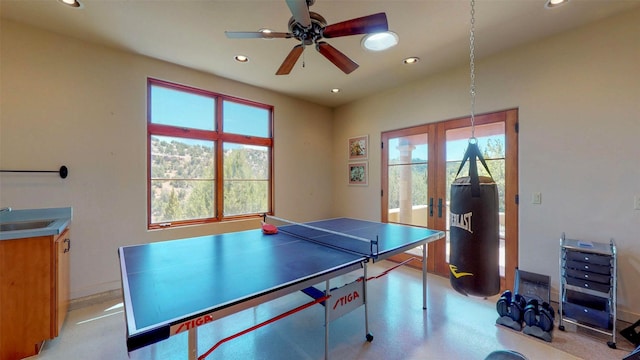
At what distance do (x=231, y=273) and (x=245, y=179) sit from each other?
2778 mm

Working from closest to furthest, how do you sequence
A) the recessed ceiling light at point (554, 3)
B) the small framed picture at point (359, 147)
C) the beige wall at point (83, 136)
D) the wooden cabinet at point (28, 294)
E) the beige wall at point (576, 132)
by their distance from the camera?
1. the wooden cabinet at point (28, 294)
2. the recessed ceiling light at point (554, 3)
3. the beige wall at point (576, 132)
4. the beige wall at point (83, 136)
5. the small framed picture at point (359, 147)

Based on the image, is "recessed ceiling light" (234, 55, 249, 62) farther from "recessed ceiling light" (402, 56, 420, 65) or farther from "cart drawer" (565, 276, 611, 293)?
"cart drawer" (565, 276, 611, 293)

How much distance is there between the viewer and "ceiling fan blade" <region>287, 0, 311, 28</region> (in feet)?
4.81

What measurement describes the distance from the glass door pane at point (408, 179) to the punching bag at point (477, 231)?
2132mm

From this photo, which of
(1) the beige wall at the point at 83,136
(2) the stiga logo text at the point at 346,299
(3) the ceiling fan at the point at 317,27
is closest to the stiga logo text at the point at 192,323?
(2) the stiga logo text at the point at 346,299

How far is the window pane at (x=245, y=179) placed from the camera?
3902mm

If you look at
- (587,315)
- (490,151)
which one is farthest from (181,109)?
(587,315)

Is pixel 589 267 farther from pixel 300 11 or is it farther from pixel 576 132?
pixel 300 11

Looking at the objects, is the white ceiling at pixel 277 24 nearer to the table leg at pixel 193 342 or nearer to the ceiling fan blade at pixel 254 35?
the ceiling fan blade at pixel 254 35

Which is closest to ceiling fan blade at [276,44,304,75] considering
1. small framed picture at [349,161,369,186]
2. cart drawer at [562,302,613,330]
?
small framed picture at [349,161,369,186]

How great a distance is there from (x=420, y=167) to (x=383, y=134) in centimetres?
89

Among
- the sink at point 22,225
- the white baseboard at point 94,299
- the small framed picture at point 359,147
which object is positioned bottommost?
the white baseboard at point 94,299

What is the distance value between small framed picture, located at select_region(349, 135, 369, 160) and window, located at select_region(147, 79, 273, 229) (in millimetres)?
1560

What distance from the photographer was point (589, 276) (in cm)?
222
